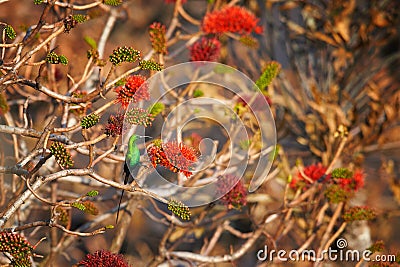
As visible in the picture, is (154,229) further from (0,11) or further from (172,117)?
(0,11)

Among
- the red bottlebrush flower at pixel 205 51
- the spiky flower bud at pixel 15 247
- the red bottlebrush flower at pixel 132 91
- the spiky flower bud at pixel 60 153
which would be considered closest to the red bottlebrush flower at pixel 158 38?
the red bottlebrush flower at pixel 205 51

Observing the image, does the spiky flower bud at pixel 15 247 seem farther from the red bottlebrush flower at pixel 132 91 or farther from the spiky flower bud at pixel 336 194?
the spiky flower bud at pixel 336 194

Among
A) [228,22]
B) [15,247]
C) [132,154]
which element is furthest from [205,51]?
[15,247]

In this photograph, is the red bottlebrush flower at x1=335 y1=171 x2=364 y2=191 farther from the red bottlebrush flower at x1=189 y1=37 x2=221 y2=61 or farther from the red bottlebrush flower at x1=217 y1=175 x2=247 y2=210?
the red bottlebrush flower at x1=189 y1=37 x2=221 y2=61

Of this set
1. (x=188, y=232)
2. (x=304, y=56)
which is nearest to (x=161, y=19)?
(x=304, y=56)

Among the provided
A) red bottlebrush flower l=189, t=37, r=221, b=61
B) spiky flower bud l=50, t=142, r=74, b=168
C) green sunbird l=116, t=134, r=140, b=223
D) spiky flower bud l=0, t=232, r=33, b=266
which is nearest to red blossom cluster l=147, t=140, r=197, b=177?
green sunbird l=116, t=134, r=140, b=223

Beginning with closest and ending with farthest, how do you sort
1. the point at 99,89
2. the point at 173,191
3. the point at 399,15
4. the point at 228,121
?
the point at 99,89 < the point at 173,191 < the point at 228,121 < the point at 399,15

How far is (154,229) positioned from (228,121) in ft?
2.30

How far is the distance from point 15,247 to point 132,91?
351 millimetres

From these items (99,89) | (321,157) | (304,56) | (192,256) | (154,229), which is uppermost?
(304,56)

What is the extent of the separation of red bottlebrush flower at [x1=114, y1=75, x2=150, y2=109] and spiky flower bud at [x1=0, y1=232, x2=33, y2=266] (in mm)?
309

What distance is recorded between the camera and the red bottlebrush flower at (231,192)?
1312mm

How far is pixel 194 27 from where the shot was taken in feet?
7.73

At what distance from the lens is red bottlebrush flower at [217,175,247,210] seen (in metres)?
1.31
